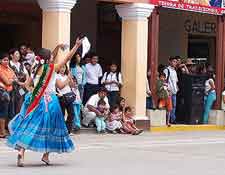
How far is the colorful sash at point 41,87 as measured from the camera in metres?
11.2

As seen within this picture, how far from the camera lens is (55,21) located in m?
18.0

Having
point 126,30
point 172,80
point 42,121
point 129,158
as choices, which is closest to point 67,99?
point 126,30

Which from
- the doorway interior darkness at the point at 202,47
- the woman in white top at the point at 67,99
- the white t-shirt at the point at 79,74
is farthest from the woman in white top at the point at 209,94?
the woman in white top at the point at 67,99

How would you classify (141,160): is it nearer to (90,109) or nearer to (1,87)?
(1,87)

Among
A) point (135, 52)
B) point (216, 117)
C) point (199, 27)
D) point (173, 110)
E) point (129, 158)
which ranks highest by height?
point (199, 27)

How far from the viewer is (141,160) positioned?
12547mm

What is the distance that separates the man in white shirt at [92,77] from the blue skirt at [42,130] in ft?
25.7

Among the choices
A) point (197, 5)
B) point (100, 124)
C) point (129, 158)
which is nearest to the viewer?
point (129, 158)

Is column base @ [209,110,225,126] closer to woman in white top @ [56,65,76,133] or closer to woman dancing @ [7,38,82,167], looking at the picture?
woman in white top @ [56,65,76,133]

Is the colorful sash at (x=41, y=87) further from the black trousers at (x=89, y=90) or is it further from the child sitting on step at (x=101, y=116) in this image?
the black trousers at (x=89, y=90)

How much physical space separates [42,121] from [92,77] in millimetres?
8061

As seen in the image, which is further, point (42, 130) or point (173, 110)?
point (173, 110)

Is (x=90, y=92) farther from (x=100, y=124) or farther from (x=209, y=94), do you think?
(x=209, y=94)

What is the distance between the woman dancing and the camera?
11.1m
